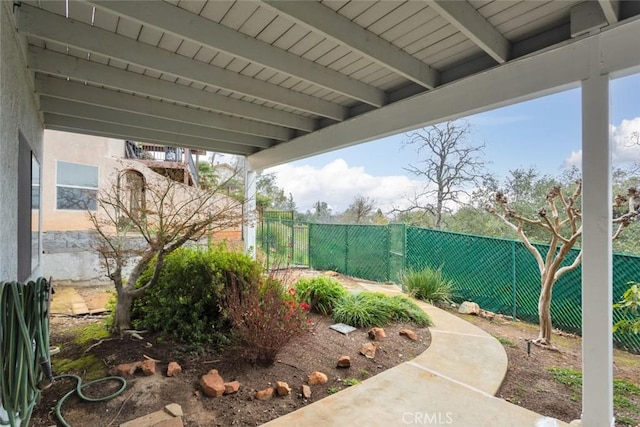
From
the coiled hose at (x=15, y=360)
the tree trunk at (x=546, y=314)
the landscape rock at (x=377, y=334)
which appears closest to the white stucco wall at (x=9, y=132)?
the coiled hose at (x=15, y=360)

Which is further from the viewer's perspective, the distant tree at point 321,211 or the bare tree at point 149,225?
the distant tree at point 321,211

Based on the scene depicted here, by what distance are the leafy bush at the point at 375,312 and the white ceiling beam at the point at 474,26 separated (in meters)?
3.35

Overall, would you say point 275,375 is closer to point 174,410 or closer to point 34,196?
point 174,410

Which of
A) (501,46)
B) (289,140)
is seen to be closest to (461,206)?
(289,140)

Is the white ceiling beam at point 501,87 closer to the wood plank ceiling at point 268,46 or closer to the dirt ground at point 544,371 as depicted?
the wood plank ceiling at point 268,46

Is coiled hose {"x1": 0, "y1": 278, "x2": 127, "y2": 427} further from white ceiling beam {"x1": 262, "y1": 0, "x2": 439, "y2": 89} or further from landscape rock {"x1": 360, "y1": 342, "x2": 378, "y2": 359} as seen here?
landscape rock {"x1": 360, "y1": 342, "x2": 378, "y2": 359}

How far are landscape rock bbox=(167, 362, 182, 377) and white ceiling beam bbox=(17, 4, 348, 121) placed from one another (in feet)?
8.60

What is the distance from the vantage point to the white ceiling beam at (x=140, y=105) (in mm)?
3193

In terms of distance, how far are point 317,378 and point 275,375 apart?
40 centimetres

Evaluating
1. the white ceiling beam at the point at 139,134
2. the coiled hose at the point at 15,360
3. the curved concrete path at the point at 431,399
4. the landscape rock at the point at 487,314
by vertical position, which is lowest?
the landscape rock at the point at 487,314

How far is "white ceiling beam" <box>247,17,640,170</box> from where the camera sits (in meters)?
1.99

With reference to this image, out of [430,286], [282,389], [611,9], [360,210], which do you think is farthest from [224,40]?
[360,210]

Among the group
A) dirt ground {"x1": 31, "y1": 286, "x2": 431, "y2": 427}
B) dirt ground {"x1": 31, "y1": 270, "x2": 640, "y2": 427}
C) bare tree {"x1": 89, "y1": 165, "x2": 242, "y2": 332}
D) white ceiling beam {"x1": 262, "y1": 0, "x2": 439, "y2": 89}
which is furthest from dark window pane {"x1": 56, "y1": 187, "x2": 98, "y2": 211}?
white ceiling beam {"x1": 262, "y1": 0, "x2": 439, "y2": 89}

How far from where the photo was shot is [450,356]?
343 centimetres
